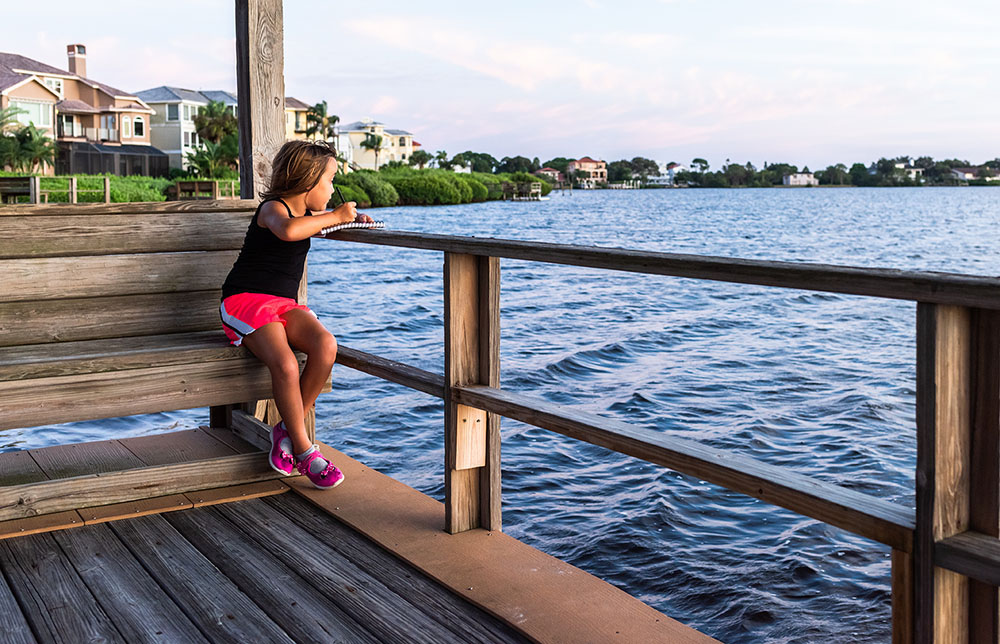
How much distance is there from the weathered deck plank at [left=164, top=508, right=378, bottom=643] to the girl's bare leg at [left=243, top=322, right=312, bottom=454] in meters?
0.38

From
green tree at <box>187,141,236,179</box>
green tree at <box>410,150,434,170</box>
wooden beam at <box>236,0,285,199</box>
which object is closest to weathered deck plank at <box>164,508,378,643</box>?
wooden beam at <box>236,0,285,199</box>

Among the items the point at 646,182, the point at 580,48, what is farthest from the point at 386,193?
the point at 646,182

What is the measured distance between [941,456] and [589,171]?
5345 inches

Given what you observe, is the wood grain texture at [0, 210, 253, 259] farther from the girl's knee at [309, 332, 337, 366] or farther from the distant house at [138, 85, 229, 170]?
the distant house at [138, 85, 229, 170]

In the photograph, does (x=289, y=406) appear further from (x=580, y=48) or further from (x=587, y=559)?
(x=580, y=48)

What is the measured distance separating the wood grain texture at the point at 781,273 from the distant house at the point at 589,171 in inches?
5115

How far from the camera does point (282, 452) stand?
332 cm

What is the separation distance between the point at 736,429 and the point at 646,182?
127967 millimetres

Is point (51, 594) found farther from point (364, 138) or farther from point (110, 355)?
point (364, 138)

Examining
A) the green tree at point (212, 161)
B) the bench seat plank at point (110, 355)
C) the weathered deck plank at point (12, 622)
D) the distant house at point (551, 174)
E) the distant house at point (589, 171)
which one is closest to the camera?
the weathered deck plank at point (12, 622)

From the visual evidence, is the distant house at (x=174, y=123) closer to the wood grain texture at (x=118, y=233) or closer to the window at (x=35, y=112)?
the window at (x=35, y=112)

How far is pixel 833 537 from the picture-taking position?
5.49 metres

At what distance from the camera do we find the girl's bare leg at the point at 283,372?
3.19m

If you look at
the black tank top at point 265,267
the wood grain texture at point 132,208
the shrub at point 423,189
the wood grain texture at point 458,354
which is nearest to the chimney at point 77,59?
the shrub at point 423,189
